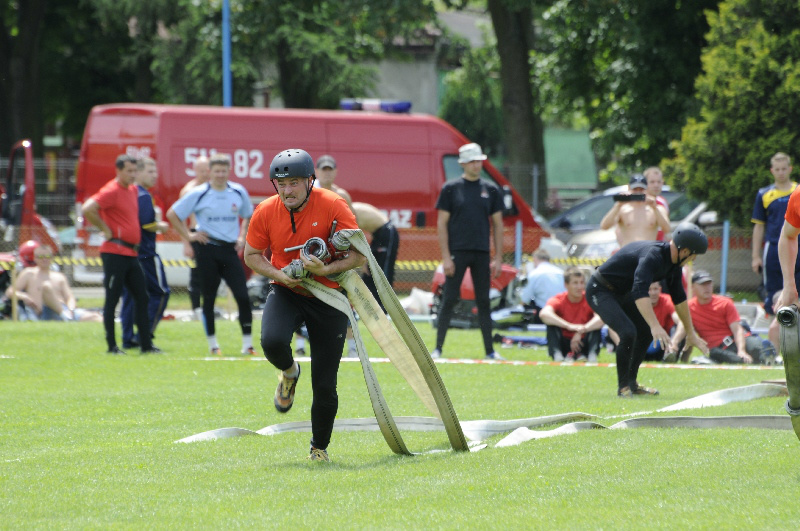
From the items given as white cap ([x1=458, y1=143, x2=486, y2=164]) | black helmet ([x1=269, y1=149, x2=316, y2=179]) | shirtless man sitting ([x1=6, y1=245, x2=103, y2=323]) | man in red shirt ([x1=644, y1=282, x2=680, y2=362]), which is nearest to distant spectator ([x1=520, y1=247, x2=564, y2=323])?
man in red shirt ([x1=644, y1=282, x2=680, y2=362])

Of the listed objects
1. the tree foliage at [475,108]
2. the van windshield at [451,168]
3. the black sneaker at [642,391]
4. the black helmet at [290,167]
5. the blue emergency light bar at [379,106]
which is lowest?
the black sneaker at [642,391]

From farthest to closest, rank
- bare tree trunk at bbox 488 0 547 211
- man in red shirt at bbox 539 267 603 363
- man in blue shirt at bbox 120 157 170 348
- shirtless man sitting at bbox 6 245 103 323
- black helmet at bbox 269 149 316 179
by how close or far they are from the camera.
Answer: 1. bare tree trunk at bbox 488 0 547 211
2. shirtless man sitting at bbox 6 245 103 323
3. man in blue shirt at bbox 120 157 170 348
4. man in red shirt at bbox 539 267 603 363
5. black helmet at bbox 269 149 316 179

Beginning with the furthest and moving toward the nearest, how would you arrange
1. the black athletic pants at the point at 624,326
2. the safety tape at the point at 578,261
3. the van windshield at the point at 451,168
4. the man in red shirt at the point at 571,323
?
the van windshield at the point at 451,168, the safety tape at the point at 578,261, the man in red shirt at the point at 571,323, the black athletic pants at the point at 624,326

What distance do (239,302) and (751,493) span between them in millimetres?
7605

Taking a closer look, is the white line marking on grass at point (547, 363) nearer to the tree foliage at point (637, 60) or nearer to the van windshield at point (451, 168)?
the van windshield at point (451, 168)

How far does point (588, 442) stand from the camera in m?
6.82

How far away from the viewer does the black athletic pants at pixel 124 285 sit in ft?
39.3

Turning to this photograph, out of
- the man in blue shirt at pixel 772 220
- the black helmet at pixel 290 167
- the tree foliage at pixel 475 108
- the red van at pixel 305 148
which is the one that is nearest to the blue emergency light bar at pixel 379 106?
the red van at pixel 305 148

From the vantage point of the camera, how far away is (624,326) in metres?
9.37

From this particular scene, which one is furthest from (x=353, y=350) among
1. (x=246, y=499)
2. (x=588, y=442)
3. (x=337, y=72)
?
(x=337, y=72)

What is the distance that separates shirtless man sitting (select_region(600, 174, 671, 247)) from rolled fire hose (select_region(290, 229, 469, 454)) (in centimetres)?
655

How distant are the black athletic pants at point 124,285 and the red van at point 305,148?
309 inches

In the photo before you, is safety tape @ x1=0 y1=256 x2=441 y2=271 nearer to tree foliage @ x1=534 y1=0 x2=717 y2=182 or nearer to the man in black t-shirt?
tree foliage @ x1=534 y1=0 x2=717 y2=182

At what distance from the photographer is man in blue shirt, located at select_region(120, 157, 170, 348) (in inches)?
506
